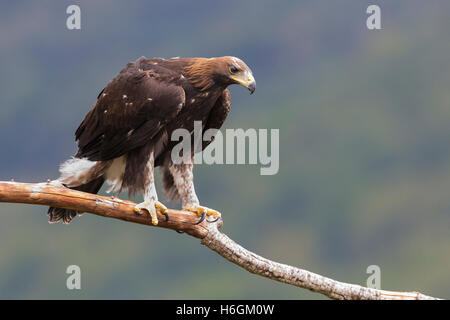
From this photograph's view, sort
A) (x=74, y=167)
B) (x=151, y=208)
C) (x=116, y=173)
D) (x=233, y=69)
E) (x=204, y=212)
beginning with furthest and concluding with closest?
(x=116, y=173) < (x=74, y=167) < (x=204, y=212) < (x=233, y=69) < (x=151, y=208)

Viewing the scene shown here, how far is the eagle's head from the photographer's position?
5562 millimetres

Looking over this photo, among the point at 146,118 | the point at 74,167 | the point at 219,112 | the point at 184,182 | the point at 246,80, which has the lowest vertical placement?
the point at 184,182

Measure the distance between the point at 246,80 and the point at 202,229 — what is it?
1.31 m

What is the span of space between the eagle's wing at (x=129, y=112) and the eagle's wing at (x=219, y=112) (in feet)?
1.98

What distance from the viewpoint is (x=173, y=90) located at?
18.2 ft

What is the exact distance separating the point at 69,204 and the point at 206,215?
4.13ft

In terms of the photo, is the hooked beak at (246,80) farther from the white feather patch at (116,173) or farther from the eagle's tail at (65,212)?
the eagle's tail at (65,212)

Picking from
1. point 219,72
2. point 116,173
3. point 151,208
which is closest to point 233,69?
point 219,72

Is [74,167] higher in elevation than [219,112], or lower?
lower

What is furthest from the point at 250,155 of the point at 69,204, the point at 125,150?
the point at 69,204

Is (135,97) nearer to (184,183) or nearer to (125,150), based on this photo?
(125,150)

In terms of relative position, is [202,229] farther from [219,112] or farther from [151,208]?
[219,112]

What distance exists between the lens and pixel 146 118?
5.62m

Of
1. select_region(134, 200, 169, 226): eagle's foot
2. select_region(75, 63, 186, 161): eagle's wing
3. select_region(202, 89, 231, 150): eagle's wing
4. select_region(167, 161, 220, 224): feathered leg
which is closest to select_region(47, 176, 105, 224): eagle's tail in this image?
select_region(75, 63, 186, 161): eagle's wing
